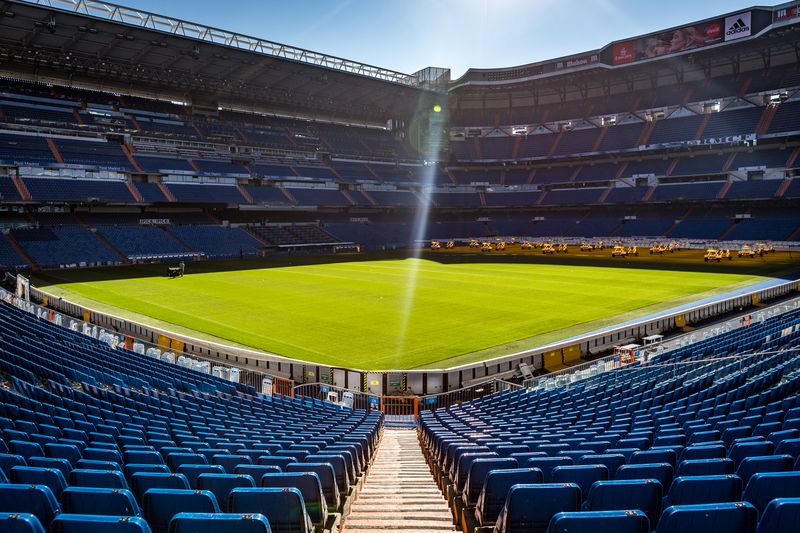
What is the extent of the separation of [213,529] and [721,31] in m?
78.3

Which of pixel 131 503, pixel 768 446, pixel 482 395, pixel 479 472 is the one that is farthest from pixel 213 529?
pixel 482 395

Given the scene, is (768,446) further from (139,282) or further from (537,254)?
(537,254)

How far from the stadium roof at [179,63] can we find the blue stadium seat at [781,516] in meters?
60.3

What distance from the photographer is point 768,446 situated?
5.41m

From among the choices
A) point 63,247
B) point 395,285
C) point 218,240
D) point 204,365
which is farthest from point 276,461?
point 218,240

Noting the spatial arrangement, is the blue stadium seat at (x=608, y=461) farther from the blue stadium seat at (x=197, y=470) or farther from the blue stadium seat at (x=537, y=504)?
the blue stadium seat at (x=197, y=470)

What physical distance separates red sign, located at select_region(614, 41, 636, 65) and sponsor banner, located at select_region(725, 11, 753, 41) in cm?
1144

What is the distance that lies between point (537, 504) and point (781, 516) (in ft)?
4.99

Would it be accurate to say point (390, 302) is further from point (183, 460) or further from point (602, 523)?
point (602, 523)

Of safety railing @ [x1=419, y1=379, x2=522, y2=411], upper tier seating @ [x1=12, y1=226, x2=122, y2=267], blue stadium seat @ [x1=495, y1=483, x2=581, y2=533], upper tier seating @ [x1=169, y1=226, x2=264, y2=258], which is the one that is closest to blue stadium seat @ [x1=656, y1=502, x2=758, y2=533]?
blue stadium seat @ [x1=495, y1=483, x2=581, y2=533]

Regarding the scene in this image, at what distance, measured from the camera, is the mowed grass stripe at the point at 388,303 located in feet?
78.0

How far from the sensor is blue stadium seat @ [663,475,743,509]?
156 inches

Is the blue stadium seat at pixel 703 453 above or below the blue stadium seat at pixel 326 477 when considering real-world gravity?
above

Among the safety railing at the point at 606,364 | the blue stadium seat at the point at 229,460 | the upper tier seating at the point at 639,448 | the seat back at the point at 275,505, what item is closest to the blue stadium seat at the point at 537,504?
the upper tier seating at the point at 639,448
